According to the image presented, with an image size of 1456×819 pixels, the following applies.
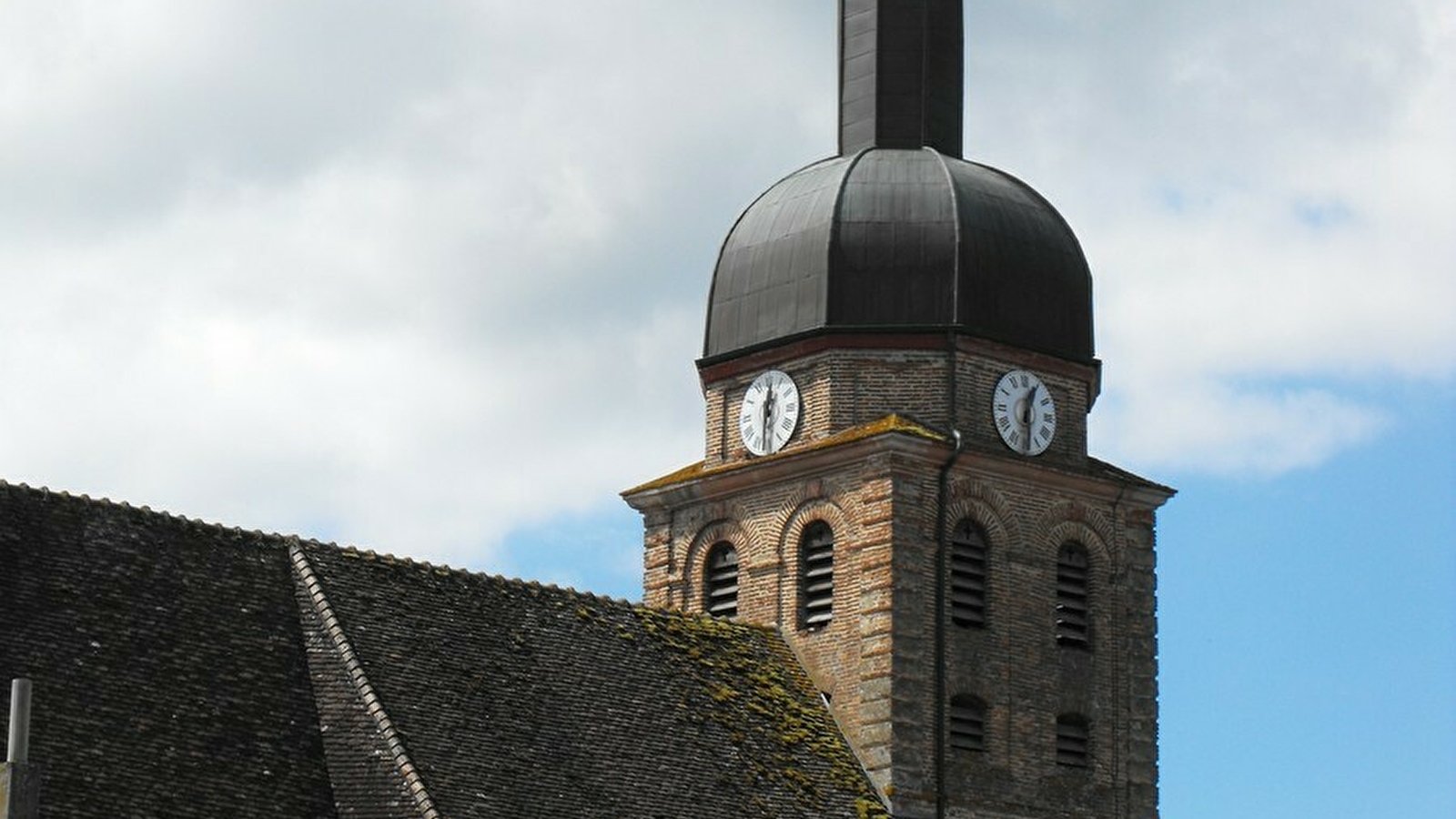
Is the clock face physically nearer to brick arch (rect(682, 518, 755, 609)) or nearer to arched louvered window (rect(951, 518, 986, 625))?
arched louvered window (rect(951, 518, 986, 625))

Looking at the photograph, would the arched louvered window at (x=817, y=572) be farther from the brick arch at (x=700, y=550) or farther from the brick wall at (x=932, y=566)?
the brick arch at (x=700, y=550)

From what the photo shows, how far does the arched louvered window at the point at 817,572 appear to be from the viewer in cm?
4303

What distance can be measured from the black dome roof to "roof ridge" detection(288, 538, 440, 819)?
9.74 metres

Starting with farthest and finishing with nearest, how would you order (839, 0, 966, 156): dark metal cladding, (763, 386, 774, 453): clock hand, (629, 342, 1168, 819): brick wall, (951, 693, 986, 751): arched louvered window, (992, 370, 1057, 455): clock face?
(839, 0, 966, 156): dark metal cladding < (763, 386, 774, 453): clock hand < (992, 370, 1057, 455): clock face < (951, 693, 986, 751): arched louvered window < (629, 342, 1168, 819): brick wall

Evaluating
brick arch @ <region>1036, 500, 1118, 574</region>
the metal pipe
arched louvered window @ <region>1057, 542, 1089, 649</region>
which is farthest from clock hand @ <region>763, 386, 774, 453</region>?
the metal pipe

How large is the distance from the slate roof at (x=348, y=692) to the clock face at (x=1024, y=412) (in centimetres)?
573

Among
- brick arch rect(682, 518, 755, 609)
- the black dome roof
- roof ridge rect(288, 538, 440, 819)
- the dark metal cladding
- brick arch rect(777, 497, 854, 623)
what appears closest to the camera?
roof ridge rect(288, 538, 440, 819)

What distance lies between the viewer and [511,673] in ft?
124

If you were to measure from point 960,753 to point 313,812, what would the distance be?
11.5 m

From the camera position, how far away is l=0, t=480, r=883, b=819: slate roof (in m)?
33.1

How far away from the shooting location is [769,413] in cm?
4444

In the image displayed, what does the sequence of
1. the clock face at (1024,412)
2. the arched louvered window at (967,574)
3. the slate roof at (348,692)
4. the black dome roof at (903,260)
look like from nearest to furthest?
the slate roof at (348,692), the arched louvered window at (967,574), the black dome roof at (903,260), the clock face at (1024,412)

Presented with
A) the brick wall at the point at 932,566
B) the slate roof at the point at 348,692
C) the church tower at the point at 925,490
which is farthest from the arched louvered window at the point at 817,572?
the slate roof at the point at 348,692

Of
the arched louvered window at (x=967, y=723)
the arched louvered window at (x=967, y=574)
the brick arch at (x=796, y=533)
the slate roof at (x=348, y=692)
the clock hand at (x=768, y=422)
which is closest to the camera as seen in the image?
the slate roof at (x=348, y=692)
